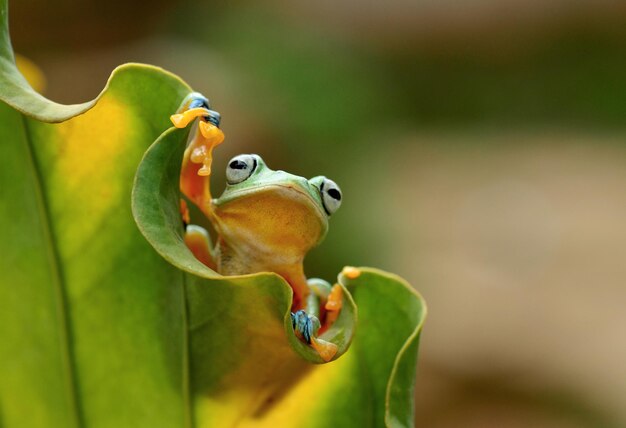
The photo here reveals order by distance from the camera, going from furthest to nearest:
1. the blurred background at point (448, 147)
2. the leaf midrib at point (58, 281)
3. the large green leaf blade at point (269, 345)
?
the blurred background at point (448, 147) → the leaf midrib at point (58, 281) → the large green leaf blade at point (269, 345)

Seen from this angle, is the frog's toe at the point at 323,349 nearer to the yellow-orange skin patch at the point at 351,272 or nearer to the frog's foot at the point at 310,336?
the frog's foot at the point at 310,336

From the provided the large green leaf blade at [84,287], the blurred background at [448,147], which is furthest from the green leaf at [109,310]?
the blurred background at [448,147]

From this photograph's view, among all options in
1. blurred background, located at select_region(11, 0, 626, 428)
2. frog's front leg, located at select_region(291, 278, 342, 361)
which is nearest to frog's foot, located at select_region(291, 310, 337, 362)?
frog's front leg, located at select_region(291, 278, 342, 361)

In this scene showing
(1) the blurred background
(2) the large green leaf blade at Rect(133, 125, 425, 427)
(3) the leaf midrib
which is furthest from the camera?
(1) the blurred background

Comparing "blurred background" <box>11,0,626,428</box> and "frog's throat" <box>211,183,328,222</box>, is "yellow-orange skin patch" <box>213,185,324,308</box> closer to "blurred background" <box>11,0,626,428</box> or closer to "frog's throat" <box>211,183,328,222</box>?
"frog's throat" <box>211,183,328,222</box>

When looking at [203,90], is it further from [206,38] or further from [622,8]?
[622,8]

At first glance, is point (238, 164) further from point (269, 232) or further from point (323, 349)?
point (323, 349)

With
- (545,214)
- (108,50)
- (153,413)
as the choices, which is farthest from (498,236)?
(153,413)
